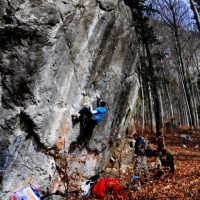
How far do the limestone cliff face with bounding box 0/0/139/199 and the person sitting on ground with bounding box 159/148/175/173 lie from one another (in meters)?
3.07

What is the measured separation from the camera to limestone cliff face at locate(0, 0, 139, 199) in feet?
27.7

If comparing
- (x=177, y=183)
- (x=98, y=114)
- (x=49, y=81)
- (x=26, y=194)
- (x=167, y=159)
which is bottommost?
(x=177, y=183)

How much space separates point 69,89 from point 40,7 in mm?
2649

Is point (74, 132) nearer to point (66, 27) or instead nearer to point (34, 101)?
point (34, 101)

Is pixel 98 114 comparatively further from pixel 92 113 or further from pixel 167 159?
pixel 167 159

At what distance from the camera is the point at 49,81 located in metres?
9.02

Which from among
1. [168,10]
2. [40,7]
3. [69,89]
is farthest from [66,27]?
[168,10]

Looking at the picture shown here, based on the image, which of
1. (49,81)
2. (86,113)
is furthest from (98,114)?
(49,81)

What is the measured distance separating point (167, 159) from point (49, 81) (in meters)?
6.42

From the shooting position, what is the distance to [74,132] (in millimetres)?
10133

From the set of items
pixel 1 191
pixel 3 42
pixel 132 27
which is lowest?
pixel 1 191

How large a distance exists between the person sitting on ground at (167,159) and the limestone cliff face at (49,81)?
3.07 meters

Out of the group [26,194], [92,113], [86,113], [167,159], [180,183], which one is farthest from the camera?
[167,159]

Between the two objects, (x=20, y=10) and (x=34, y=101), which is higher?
(x=20, y=10)
